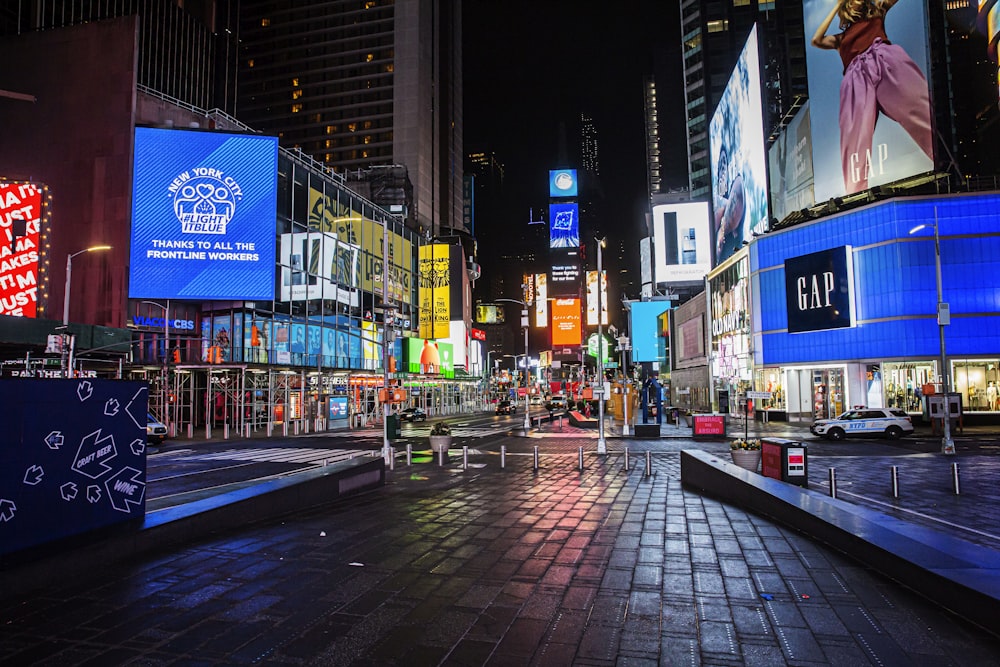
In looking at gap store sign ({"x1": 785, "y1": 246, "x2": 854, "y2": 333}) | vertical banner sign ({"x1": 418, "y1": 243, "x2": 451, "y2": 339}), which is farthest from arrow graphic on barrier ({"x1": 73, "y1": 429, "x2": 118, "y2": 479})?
vertical banner sign ({"x1": 418, "y1": 243, "x2": 451, "y2": 339})

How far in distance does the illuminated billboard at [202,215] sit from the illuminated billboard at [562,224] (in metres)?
136

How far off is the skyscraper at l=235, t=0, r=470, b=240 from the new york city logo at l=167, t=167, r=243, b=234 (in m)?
66.8

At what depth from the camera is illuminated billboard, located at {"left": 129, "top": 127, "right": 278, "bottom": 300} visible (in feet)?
138

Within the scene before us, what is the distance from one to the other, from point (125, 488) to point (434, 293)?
6649 centimetres

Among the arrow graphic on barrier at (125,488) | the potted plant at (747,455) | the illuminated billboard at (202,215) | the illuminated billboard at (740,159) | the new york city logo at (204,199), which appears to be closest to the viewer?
the arrow graphic on barrier at (125,488)

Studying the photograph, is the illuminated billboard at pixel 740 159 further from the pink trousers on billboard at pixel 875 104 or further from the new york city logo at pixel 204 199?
the new york city logo at pixel 204 199

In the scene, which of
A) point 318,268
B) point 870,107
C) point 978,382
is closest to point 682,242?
point 870,107

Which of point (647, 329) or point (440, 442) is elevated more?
point (647, 329)

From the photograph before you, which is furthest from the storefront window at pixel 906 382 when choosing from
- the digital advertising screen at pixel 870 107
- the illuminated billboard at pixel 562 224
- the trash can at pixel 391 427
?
the illuminated billboard at pixel 562 224

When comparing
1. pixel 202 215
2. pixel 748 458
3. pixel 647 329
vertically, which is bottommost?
pixel 748 458

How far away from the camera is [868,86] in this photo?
4528 centimetres

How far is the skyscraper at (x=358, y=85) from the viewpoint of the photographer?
113 meters

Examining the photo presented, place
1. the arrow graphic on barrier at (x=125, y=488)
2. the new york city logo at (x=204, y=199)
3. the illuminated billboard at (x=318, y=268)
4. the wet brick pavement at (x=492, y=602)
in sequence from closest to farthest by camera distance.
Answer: the wet brick pavement at (x=492, y=602) → the arrow graphic on barrier at (x=125, y=488) → the new york city logo at (x=204, y=199) → the illuminated billboard at (x=318, y=268)

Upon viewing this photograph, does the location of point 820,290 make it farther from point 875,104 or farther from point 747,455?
point 747,455
